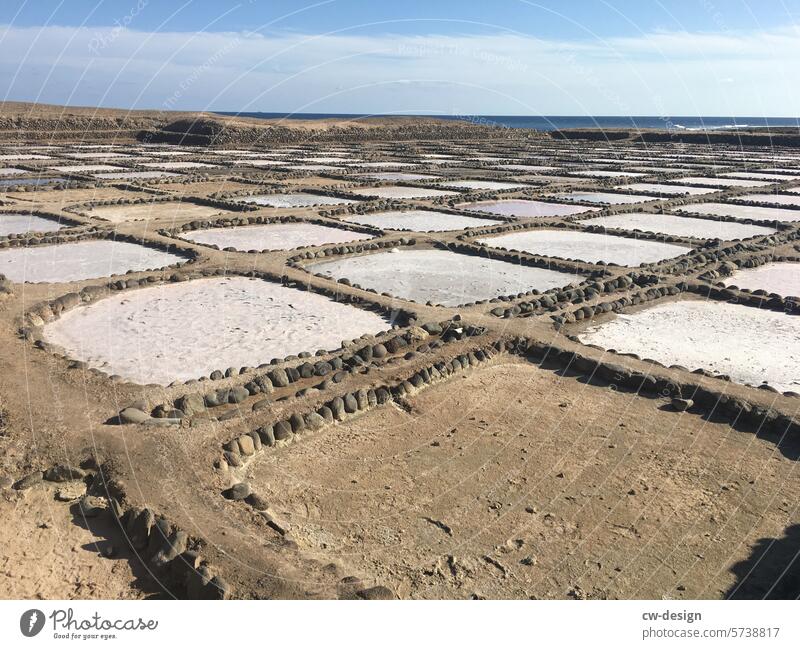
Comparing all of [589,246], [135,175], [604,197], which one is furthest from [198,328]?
[135,175]

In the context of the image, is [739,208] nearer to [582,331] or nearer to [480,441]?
[582,331]

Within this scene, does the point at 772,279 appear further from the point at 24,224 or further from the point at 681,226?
the point at 24,224

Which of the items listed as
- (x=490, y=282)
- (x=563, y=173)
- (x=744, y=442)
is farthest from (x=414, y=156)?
(x=744, y=442)

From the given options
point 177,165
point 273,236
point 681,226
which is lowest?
point 273,236

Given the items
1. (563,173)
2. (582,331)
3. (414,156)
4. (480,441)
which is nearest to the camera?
(480,441)

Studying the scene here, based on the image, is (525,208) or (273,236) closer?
(273,236)

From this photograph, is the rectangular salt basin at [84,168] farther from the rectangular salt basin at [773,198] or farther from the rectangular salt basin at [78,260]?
the rectangular salt basin at [773,198]
